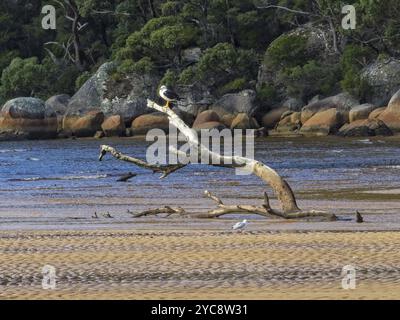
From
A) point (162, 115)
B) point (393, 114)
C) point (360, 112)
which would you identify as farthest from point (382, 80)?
point (162, 115)

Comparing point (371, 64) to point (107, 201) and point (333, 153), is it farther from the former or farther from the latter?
point (107, 201)

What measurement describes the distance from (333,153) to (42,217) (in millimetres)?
22462

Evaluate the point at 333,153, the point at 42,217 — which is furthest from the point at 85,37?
the point at 42,217

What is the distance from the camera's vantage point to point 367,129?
54.9 metres

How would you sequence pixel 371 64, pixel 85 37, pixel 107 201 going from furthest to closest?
pixel 85 37 → pixel 371 64 → pixel 107 201

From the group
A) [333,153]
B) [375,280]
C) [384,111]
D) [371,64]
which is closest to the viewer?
[375,280]

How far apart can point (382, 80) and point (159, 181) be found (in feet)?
93.0

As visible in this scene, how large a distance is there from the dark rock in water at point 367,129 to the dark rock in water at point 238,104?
8.08 m

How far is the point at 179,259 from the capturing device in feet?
48.8

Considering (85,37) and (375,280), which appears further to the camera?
(85,37)

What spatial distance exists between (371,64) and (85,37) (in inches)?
1007

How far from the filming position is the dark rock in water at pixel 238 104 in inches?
2458

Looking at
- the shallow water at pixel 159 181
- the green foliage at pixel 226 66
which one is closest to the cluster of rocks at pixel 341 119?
the shallow water at pixel 159 181
